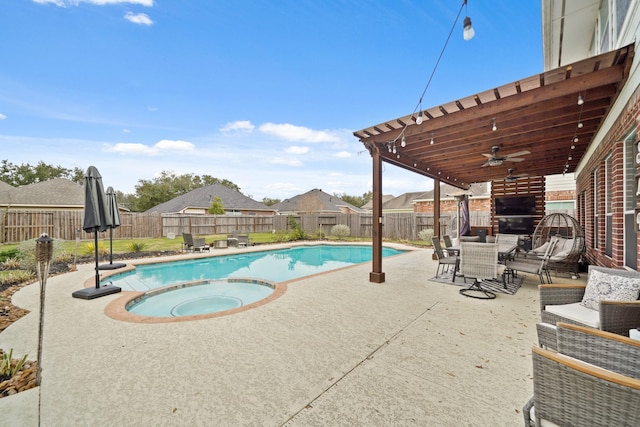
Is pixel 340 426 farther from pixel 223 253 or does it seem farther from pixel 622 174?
pixel 223 253

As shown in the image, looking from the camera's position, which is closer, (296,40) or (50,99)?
(296,40)

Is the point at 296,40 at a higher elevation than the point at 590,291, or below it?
higher

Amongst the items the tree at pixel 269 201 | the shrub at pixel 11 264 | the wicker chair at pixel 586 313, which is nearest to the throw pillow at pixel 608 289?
the wicker chair at pixel 586 313

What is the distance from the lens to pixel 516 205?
1173 centimetres

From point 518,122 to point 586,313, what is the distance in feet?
12.0

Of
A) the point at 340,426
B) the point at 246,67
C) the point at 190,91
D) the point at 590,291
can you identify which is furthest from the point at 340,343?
the point at 190,91

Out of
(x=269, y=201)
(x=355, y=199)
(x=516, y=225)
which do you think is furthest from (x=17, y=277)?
(x=355, y=199)

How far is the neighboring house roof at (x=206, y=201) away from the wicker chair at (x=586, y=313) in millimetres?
24799

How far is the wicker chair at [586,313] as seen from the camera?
2.12m

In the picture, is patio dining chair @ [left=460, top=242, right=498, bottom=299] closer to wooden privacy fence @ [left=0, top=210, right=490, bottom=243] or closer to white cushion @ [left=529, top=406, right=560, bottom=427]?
white cushion @ [left=529, top=406, right=560, bottom=427]

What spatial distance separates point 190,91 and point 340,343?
13.3 m

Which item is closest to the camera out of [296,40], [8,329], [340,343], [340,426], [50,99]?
[340,426]

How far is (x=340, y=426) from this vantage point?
5.72 feet

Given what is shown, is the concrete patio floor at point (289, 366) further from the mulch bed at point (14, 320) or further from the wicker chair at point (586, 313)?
the wicker chair at point (586, 313)
